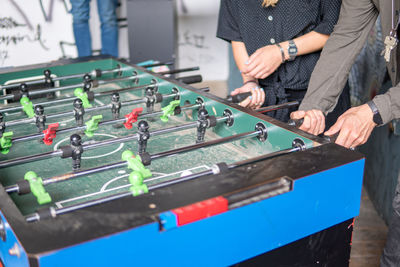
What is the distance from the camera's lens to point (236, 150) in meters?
1.39

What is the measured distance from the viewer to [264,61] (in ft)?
5.77

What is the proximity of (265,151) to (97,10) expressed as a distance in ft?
11.7

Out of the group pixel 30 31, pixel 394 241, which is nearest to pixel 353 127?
pixel 394 241

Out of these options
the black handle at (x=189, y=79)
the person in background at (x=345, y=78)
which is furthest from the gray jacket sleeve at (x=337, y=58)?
the black handle at (x=189, y=79)

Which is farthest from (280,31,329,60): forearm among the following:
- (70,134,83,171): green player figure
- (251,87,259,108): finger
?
(70,134,83,171): green player figure

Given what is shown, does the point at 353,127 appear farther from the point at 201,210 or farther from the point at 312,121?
the point at 201,210

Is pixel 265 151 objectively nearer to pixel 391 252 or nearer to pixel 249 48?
pixel 391 252

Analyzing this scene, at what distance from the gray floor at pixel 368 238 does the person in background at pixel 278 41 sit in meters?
Result: 0.79

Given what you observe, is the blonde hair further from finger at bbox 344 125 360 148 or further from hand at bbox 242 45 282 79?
finger at bbox 344 125 360 148

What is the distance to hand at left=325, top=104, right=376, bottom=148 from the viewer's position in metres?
1.32

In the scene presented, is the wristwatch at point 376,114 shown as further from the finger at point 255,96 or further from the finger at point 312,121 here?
the finger at point 255,96

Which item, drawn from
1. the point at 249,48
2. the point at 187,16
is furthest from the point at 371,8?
the point at 187,16

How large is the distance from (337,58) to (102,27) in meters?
3.11

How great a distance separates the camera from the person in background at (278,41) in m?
1.78
